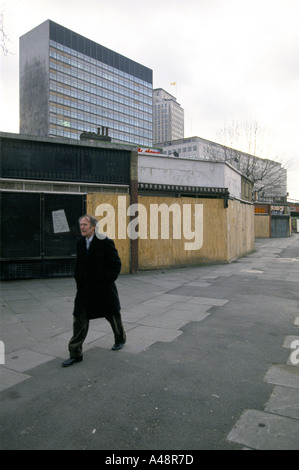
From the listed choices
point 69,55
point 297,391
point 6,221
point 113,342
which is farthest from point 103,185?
point 69,55

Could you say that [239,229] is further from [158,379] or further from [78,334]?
[158,379]

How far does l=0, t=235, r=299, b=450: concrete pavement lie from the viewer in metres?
2.68

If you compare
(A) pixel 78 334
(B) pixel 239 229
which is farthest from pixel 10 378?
(B) pixel 239 229

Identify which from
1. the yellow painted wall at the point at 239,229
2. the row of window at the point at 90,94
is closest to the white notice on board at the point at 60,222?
the yellow painted wall at the point at 239,229

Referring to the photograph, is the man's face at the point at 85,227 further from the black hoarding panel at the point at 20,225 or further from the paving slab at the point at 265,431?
the black hoarding panel at the point at 20,225

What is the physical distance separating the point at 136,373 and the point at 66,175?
26.7 feet

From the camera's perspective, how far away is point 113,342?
194 inches

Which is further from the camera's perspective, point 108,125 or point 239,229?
point 108,125

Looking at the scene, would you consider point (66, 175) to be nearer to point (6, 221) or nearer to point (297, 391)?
point (6, 221)

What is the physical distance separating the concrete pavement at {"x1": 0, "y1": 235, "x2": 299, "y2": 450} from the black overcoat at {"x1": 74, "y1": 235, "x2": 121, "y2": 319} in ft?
2.17

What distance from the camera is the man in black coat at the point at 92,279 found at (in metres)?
4.25

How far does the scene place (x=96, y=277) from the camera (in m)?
4.33

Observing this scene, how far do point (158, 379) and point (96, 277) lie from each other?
4.76ft

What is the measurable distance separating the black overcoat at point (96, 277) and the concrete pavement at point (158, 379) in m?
0.66
